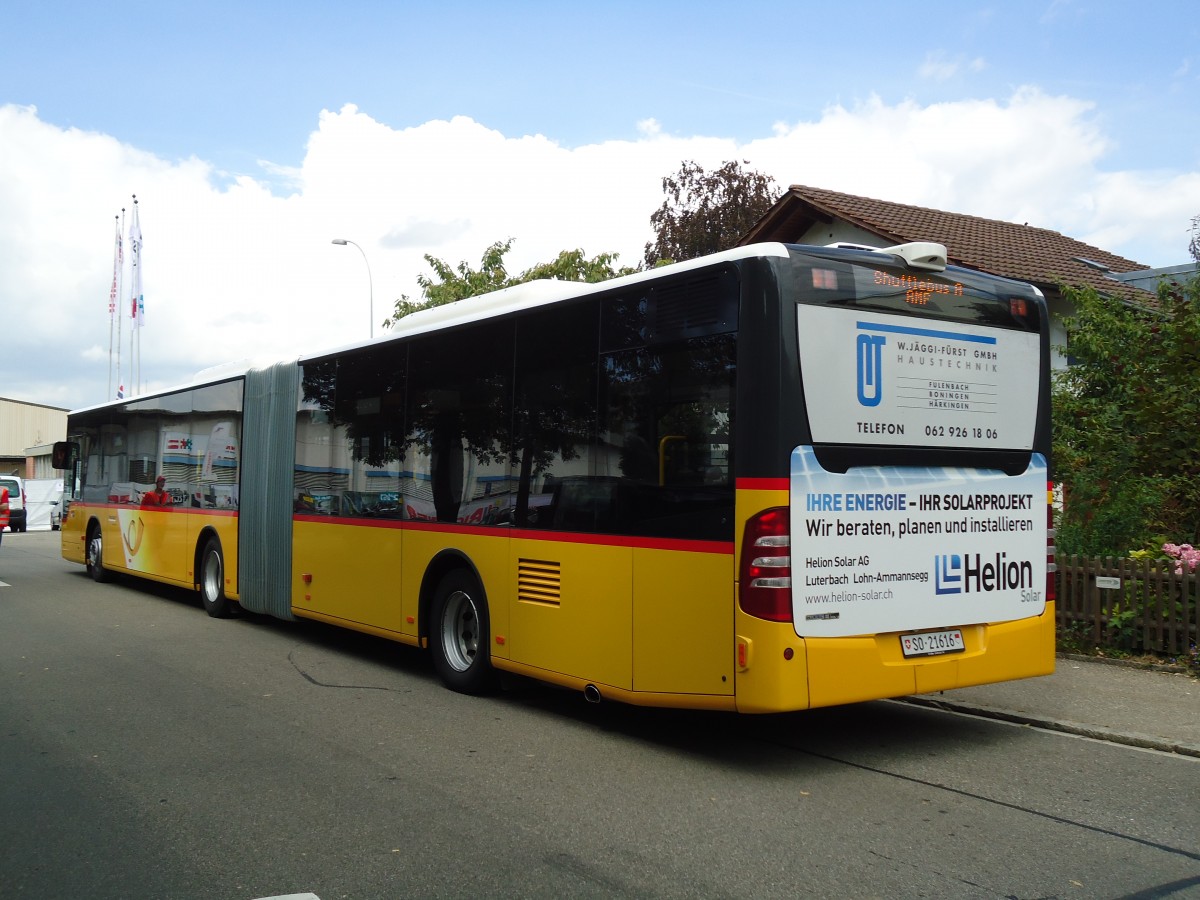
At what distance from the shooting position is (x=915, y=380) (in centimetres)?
677

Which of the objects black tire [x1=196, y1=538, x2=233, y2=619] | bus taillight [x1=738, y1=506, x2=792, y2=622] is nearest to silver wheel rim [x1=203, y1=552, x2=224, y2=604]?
black tire [x1=196, y1=538, x2=233, y2=619]

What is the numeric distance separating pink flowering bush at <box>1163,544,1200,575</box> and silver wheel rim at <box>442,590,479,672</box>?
6.34 m

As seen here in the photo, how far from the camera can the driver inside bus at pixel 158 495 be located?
15531mm

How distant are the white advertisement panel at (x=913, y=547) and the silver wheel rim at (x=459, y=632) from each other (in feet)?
11.3

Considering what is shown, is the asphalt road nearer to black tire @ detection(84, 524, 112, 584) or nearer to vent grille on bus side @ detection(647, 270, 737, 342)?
vent grille on bus side @ detection(647, 270, 737, 342)

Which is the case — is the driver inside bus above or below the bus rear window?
below

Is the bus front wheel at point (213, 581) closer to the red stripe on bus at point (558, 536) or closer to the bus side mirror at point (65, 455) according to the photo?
the red stripe on bus at point (558, 536)

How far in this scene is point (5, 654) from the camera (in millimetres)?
10617

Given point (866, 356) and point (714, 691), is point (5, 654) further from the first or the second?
point (866, 356)

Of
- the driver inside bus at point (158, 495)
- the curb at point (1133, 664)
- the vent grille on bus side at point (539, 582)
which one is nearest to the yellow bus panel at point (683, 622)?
the vent grille on bus side at point (539, 582)

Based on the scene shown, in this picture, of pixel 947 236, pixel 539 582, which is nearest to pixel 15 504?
pixel 947 236

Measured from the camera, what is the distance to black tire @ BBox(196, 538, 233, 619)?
13.7 m

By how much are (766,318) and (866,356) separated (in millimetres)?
778

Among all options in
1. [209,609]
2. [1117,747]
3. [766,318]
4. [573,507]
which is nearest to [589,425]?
[573,507]
